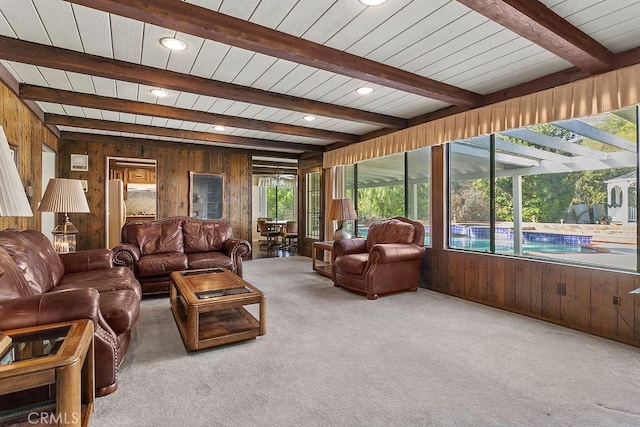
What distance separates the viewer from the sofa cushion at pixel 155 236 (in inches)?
176

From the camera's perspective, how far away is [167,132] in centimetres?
543

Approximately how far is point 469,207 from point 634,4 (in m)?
2.45

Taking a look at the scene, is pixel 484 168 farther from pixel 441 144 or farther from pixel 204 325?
pixel 204 325

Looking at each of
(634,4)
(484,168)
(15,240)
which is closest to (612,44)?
(634,4)

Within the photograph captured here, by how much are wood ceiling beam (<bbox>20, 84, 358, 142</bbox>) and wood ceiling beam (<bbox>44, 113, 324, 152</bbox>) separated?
117 centimetres

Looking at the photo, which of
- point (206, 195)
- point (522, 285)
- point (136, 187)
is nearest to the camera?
point (522, 285)

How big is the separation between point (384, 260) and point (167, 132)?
4.13 m

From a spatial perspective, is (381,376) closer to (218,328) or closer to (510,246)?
(218,328)

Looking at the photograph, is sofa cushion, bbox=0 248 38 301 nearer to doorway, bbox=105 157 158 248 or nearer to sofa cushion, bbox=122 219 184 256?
sofa cushion, bbox=122 219 184 256

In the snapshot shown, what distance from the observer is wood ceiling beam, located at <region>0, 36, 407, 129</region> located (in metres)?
2.51

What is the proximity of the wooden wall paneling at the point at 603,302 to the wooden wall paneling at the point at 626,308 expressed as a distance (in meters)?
0.03

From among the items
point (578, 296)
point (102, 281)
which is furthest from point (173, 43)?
point (578, 296)

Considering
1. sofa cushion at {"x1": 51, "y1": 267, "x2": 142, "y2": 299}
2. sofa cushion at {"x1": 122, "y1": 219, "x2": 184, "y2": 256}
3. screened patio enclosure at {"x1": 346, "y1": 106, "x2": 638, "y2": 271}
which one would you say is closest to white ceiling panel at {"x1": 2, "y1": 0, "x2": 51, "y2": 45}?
sofa cushion at {"x1": 51, "y1": 267, "x2": 142, "y2": 299}

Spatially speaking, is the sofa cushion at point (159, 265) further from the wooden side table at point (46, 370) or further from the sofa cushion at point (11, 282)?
the wooden side table at point (46, 370)
